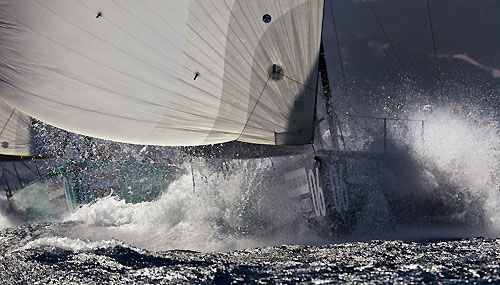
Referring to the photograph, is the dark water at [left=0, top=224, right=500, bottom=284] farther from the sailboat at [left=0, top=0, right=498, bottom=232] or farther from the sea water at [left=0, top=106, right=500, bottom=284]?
the sailboat at [left=0, top=0, right=498, bottom=232]

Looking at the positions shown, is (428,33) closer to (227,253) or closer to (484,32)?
(484,32)

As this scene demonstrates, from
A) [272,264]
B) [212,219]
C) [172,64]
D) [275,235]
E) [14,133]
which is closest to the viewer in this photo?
[272,264]

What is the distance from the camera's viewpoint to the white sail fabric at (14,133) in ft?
34.9

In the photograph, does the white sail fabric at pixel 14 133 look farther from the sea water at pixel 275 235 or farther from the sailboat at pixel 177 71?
the sailboat at pixel 177 71

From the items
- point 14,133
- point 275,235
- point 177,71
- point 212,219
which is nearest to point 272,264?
point 275,235

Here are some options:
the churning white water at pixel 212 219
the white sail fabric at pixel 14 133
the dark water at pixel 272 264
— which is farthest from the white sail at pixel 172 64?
the white sail fabric at pixel 14 133

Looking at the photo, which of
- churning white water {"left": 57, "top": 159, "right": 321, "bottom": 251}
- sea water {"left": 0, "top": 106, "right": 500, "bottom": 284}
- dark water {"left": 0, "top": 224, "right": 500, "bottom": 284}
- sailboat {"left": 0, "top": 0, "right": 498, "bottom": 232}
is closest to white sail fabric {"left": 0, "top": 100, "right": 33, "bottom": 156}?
sea water {"left": 0, "top": 106, "right": 500, "bottom": 284}

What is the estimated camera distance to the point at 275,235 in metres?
7.11

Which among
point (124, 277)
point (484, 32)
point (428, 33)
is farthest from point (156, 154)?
point (484, 32)

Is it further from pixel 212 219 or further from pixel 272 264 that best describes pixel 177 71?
pixel 272 264

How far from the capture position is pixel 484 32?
14234mm

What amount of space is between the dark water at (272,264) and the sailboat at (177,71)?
1340mm

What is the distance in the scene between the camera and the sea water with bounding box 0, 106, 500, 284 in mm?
5043

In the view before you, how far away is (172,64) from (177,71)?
0.34ft
